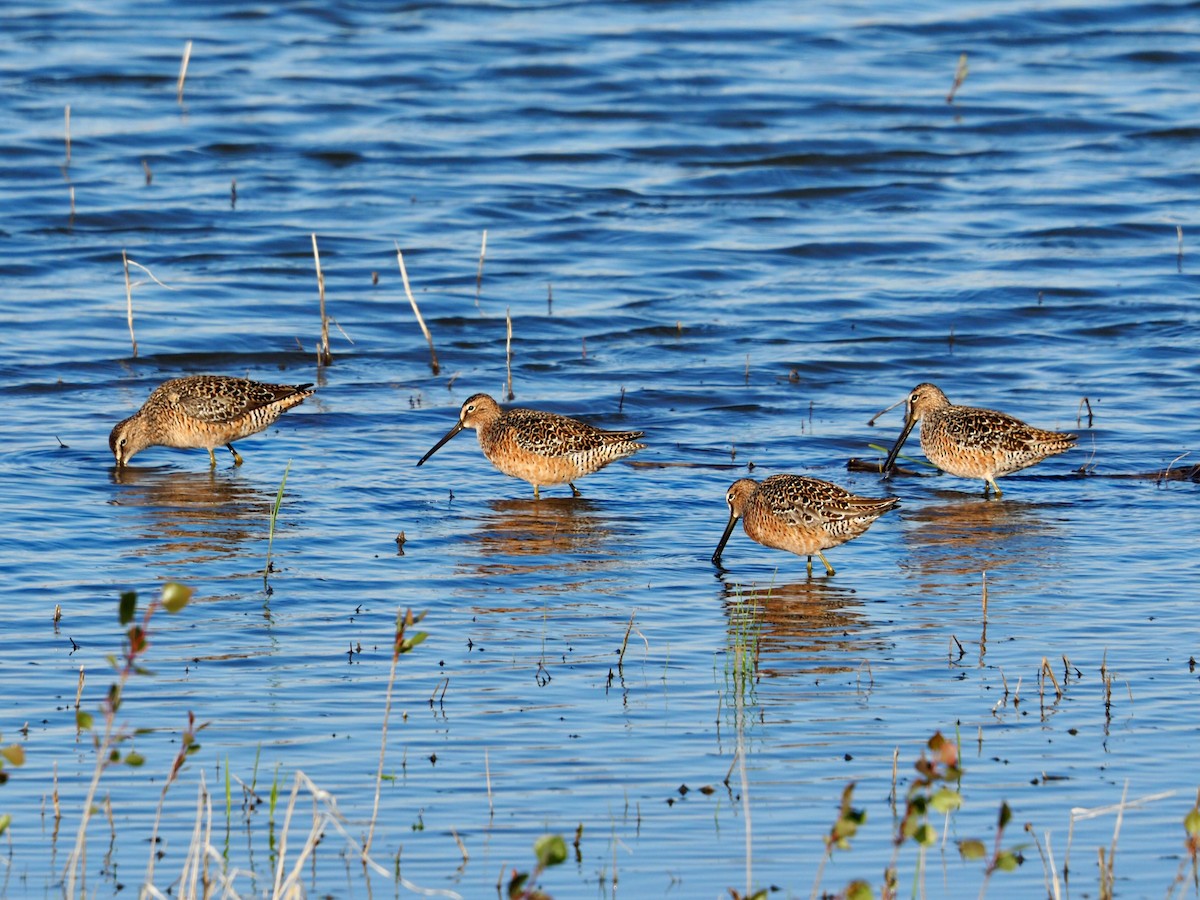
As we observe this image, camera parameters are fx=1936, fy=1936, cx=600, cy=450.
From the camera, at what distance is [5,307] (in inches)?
674

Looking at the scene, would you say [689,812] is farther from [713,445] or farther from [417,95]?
[417,95]

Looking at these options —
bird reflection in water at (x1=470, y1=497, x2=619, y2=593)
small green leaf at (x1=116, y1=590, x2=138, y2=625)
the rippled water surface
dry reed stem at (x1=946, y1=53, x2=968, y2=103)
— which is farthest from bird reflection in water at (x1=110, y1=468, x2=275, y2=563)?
dry reed stem at (x1=946, y1=53, x2=968, y2=103)

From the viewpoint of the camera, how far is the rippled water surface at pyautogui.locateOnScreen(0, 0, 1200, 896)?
6520 mm

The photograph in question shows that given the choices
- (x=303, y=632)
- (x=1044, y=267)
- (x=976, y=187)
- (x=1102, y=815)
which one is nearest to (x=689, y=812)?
(x=1102, y=815)

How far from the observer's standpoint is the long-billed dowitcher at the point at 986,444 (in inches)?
470

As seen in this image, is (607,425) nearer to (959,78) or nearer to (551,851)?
(551,851)

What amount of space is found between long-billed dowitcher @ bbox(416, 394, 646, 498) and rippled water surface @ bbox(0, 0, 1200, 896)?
0.24m

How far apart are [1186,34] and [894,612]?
2237 centimetres

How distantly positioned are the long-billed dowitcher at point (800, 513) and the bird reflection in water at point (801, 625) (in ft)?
0.77

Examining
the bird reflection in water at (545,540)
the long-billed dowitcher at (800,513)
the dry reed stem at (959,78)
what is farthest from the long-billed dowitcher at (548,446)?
the dry reed stem at (959,78)

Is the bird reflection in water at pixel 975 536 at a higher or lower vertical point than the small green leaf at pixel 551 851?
higher

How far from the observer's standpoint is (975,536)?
1105 cm

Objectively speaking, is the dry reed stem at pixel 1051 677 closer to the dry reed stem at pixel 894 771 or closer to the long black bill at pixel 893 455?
the dry reed stem at pixel 894 771

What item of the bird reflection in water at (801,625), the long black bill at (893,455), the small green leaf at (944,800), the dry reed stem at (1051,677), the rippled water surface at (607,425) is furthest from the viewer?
the long black bill at (893,455)
